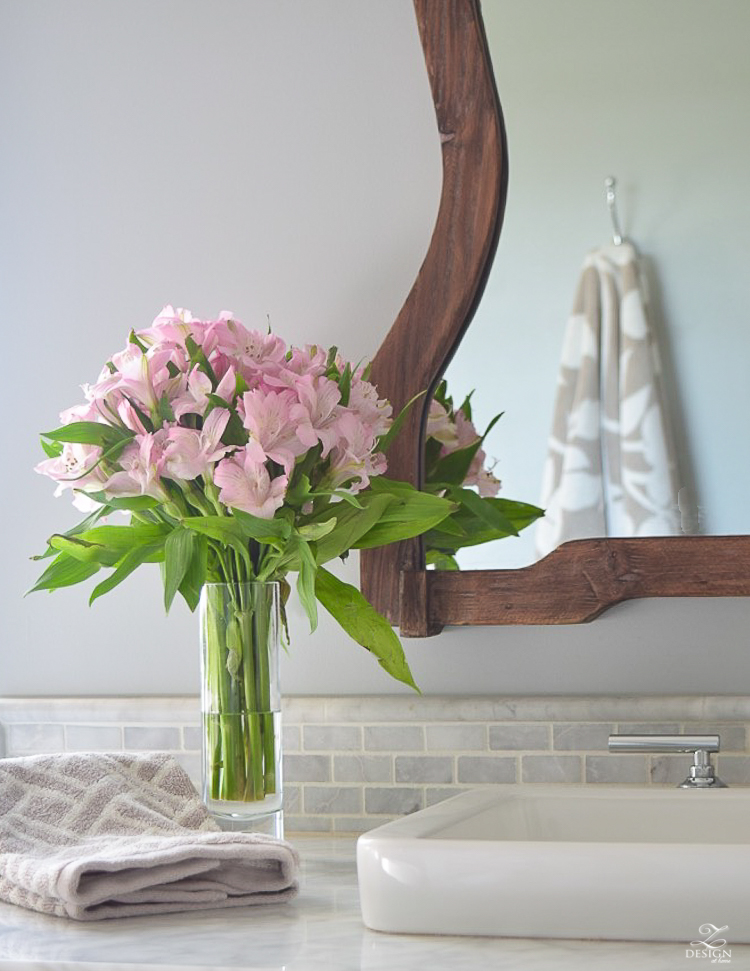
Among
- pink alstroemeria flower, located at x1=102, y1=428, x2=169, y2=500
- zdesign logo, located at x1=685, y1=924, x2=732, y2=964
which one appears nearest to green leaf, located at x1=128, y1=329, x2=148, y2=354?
pink alstroemeria flower, located at x1=102, y1=428, x2=169, y2=500

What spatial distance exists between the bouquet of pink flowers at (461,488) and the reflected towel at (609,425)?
0.16 feet

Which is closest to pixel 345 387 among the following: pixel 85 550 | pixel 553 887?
pixel 85 550

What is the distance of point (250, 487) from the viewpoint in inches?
50.6

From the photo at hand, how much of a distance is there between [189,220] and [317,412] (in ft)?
1.68

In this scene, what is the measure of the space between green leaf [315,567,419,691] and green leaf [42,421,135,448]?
280 millimetres

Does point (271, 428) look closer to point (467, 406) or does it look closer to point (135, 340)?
point (135, 340)

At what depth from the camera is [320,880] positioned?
124 cm

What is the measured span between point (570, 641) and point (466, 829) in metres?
0.41

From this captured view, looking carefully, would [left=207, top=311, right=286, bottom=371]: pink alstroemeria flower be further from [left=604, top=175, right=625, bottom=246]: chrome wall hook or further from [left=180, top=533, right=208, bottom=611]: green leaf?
[left=604, top=175, right=625, bottom=246]: chrome wall hook

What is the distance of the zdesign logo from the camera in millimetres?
913

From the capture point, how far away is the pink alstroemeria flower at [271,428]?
4.22ft

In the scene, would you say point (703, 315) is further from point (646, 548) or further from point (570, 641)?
point (570, 641)

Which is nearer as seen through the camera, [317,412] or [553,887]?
[553,887]

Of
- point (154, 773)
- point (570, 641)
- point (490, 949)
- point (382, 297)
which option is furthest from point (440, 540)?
point (490, 949)
